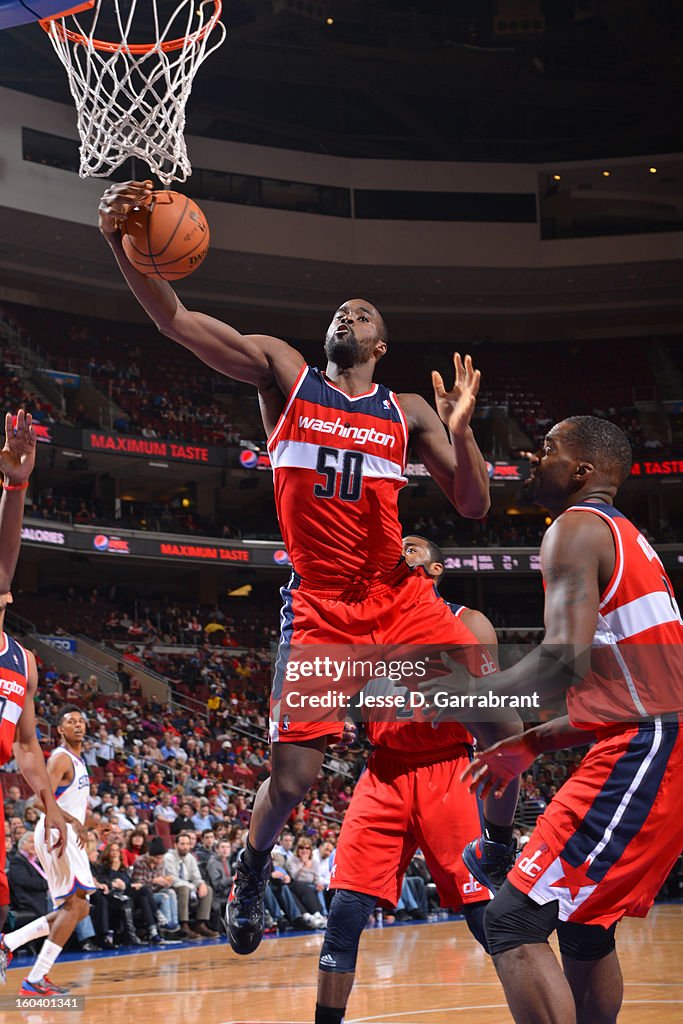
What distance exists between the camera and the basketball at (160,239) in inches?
184

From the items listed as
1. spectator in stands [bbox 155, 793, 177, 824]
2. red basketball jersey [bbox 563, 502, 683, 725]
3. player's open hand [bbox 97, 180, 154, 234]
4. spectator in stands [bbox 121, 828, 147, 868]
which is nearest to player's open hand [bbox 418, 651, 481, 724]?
red basketball jersey [bbox 563, 502, 683, 725]

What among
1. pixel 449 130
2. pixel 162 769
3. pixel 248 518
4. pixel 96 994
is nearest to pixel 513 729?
pixel 96 994

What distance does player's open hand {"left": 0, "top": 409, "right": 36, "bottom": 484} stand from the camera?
6074 millimetres

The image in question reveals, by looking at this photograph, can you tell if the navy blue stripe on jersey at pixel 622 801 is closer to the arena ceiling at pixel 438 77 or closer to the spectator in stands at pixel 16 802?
the spectator in stands at pixel 16 802

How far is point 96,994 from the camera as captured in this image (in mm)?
8672

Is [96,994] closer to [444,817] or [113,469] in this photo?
[444,817]

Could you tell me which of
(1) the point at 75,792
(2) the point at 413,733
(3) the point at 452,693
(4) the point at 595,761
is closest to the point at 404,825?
(2) the point at 413,733

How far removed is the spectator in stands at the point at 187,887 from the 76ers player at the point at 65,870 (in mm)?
3924

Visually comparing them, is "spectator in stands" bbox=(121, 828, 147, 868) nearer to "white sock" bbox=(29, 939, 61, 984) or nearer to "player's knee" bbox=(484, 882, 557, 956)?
"white sock" bbox=(29, 939, 61, 984)

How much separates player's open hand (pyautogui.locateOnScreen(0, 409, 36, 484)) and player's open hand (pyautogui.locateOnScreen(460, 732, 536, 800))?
325cm

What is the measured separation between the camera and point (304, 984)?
9.29 m

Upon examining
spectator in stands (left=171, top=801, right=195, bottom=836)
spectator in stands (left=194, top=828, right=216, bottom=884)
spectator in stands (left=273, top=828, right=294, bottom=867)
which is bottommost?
spectator in stands (left=273, top=828, right=294, bottom=867)

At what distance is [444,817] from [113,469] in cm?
2628

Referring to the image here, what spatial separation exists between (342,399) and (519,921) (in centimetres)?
240
